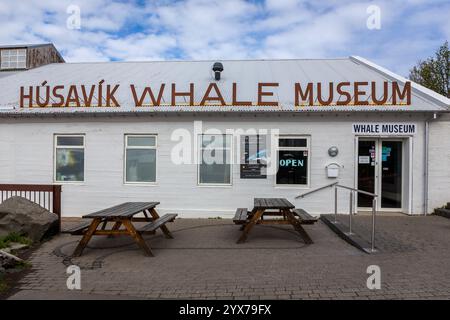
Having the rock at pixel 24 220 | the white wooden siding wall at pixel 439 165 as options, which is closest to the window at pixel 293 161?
the white wooden siding wall at pixel 439 165

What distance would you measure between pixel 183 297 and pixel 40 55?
18763mm

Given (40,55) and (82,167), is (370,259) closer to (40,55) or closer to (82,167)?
(82,167)

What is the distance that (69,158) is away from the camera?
10.4m

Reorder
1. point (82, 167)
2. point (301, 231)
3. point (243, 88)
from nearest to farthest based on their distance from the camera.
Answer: point (301, 231) → point (82, 167) → point (243, 88)

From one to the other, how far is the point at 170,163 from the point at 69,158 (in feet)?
10.00

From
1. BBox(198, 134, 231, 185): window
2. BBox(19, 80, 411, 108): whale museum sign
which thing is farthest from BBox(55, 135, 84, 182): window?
BBox(198, 134, 231, 185): window

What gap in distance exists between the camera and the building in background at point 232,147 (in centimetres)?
966

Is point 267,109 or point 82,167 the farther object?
point 82,167

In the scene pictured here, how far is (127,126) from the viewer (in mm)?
10109

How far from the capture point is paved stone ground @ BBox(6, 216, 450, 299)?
432 cm

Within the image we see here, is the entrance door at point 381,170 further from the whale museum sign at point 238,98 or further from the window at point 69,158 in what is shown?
the window at point 69,158

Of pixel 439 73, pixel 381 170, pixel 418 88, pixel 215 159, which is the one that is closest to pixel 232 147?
pixel 215 159

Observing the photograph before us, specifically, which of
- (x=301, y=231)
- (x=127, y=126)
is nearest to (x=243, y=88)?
(x=127, y=126)

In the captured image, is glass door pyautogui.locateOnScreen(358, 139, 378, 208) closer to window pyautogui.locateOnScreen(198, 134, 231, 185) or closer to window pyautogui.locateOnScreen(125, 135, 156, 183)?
window pyautogui.locateOnScreen(198, 134, 231, 185)
